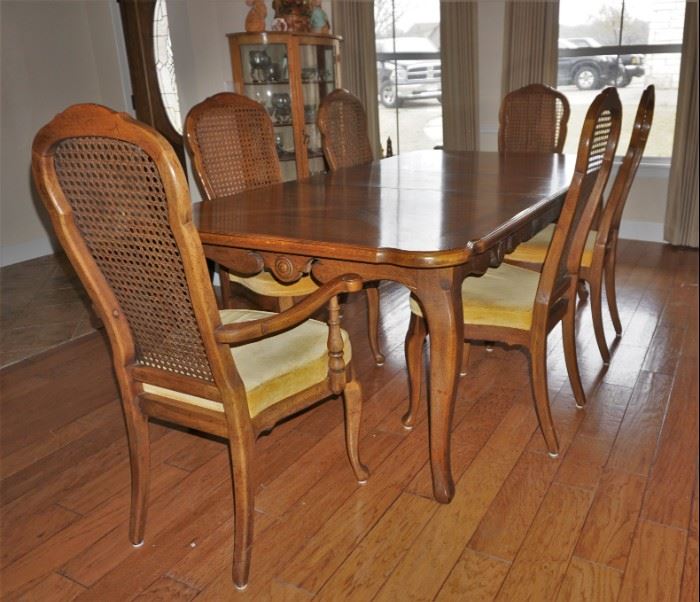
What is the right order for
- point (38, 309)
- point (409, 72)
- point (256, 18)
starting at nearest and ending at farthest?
1. point (38, 309)
2. point (256, 18)
3. point (409, 72)

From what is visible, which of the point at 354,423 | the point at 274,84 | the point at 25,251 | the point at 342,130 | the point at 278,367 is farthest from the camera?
the point at 25,251

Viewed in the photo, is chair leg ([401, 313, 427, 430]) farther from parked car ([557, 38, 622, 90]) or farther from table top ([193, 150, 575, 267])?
parked car ([557, 38, 622, 90])

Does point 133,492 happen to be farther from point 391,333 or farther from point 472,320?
point 391,333

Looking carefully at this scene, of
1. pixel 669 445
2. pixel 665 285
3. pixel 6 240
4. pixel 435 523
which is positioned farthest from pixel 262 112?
pixel 6 240

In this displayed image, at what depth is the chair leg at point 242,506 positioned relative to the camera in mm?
1411

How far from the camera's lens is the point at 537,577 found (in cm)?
146

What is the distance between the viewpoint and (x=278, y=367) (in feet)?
4.90

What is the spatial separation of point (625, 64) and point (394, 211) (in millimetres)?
3247

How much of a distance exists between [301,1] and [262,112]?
1.82m

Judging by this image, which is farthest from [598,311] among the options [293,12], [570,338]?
[293,12]

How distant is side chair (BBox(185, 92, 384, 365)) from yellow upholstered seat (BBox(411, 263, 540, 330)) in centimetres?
61

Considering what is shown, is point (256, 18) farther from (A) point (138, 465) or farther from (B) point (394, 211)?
(A) point (138, 465)

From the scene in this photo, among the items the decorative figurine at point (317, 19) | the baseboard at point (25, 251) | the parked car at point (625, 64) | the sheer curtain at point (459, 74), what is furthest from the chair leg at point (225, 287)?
the parked car at point (625, 64)

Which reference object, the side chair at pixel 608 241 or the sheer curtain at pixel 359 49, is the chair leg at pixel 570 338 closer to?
the side chair at pixel 608 241
